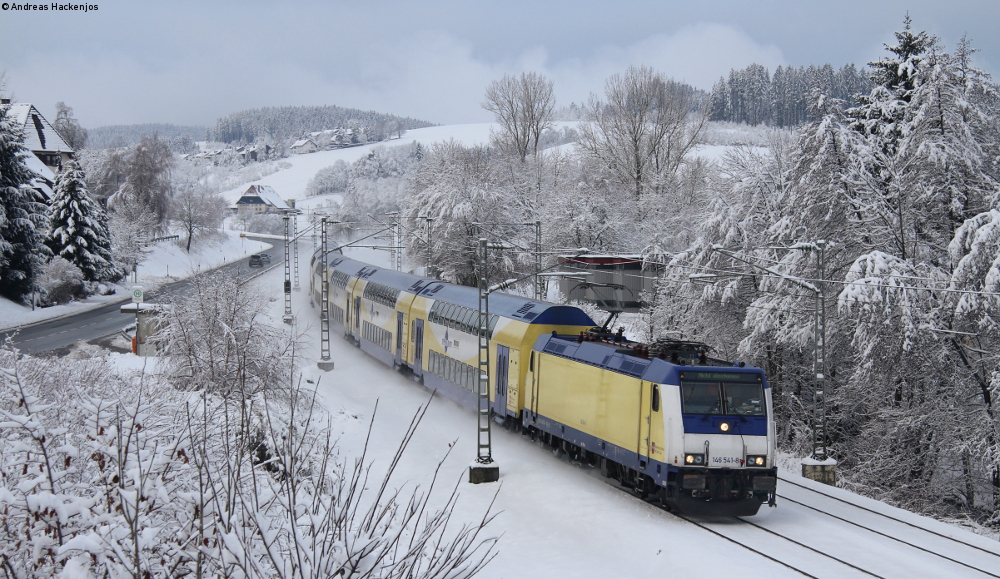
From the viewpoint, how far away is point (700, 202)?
53219 millimetres

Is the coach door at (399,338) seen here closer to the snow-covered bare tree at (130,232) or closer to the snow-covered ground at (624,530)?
the snow-covered ground at (624,530)

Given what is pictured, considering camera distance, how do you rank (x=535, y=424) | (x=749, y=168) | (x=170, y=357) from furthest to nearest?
1. (x=749, y=168)
2. (x=170, y=357)
3. (x=535, y=424)

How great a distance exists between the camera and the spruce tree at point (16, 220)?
48.3 meters

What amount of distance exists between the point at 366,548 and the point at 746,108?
183694 mm

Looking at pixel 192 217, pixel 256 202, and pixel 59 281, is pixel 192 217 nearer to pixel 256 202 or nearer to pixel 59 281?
pixel 59 281

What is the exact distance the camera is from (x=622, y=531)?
15852mm

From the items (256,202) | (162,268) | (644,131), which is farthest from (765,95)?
(162,268)

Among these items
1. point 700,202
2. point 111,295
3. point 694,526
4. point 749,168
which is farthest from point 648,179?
point 694,526

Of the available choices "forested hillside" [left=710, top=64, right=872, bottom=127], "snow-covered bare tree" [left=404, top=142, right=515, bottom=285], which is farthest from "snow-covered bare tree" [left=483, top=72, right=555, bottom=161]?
"forested hillside" [left=710, top=64, right=872, bottom=127]

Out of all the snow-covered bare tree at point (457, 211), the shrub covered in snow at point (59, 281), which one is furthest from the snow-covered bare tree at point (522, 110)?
the shrub covered in snow at point (59, 281)

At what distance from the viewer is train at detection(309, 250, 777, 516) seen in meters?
16.1

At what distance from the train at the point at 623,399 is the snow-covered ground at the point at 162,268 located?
10.1m

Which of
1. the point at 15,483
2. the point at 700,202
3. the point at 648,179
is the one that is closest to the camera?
the point at 15,483

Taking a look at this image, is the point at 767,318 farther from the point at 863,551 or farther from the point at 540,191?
the point at 540,191
